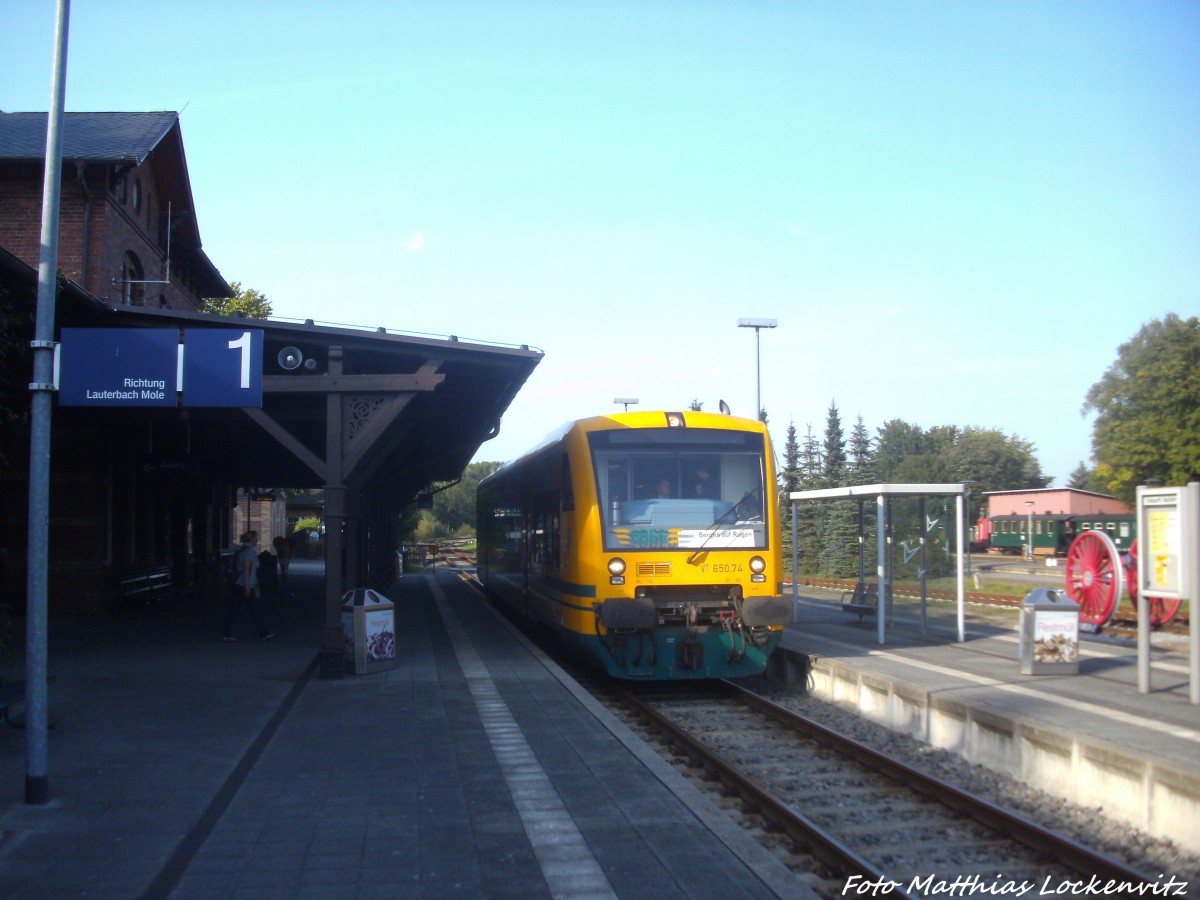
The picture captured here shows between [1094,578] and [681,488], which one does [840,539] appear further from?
[681,488]

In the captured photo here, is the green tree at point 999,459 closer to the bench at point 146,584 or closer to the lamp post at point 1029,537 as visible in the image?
the lamp post at point 1029,537

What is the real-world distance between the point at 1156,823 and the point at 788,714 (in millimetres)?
3772

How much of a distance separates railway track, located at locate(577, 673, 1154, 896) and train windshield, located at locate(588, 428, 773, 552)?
1.89m

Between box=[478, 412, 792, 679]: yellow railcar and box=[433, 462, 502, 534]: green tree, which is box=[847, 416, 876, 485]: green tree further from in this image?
box=[433, 462, 502, 534]: green tree

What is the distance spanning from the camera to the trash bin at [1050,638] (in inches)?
405

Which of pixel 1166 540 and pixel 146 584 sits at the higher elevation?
pixel 1166 540

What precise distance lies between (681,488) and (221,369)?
4978 millimetres

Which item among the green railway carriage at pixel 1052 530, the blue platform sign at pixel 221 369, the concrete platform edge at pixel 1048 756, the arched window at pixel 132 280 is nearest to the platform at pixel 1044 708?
the concrete platform edge at pixel 1048 756

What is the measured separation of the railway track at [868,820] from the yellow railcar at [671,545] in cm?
94

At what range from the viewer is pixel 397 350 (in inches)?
468

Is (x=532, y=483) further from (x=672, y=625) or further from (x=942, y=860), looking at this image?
(x=942, y=860)

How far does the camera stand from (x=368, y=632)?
442 inches

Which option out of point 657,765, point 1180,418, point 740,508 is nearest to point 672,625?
point 740,508

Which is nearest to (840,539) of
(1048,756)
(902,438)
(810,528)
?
(810,528)
